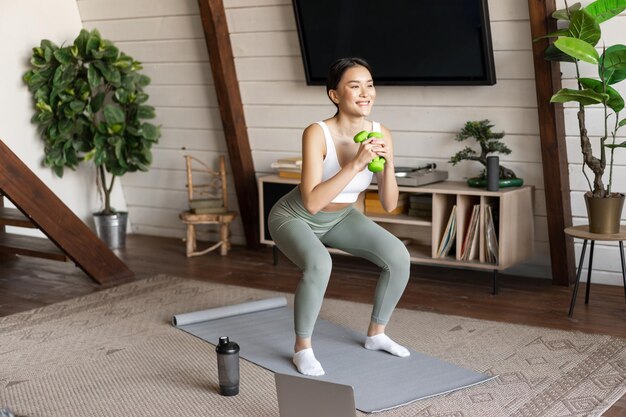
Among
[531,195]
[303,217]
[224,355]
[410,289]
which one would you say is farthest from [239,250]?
[224,355]

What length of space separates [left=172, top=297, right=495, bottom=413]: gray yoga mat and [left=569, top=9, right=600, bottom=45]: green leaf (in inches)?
61.8

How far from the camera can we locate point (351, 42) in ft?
16.0

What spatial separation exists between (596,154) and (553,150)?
0.71 feet

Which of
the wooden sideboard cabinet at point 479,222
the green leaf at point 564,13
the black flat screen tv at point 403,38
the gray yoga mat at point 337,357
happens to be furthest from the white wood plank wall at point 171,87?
the green leaf at point 564,13

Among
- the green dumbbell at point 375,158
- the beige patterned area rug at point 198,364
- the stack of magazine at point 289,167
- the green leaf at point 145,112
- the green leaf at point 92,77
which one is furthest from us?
the green leaf at point 145,112

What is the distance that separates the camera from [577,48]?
370cm

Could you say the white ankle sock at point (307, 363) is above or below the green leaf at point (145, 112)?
below

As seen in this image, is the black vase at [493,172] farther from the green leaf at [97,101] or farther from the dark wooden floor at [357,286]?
the green leaf at [97,101]

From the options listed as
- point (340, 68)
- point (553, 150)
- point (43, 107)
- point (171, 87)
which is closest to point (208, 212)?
point (171, 87)

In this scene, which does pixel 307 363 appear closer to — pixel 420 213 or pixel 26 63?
pixel 420 213

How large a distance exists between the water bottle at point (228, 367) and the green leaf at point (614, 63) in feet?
6.69

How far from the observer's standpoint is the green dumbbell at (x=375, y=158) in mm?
3176

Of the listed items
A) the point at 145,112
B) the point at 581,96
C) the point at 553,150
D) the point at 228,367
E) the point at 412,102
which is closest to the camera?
the point at 228,367

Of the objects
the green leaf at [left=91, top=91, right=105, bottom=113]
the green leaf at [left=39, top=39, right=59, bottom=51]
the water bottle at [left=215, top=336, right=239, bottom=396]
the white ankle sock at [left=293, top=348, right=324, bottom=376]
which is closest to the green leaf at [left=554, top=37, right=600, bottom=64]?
the white ankle sock at [left=293, top=348, right=324, bottom=376]
